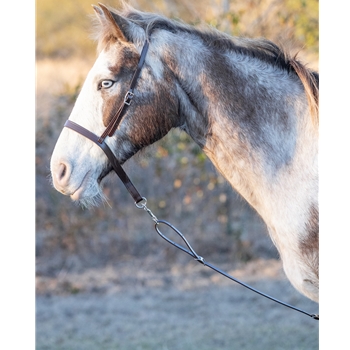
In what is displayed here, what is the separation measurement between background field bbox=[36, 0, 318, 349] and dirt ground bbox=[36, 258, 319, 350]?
0.02 meters

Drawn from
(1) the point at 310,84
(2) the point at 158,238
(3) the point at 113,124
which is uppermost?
(1) the point at 310,84

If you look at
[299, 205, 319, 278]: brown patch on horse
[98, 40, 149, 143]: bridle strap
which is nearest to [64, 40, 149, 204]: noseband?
[98, 40, 149, 143]: bridle strap

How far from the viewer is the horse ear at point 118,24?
2135mm

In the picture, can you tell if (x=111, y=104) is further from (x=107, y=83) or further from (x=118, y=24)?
(x=118, y=24)

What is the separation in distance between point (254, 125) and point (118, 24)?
70cm

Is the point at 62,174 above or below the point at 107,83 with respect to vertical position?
below

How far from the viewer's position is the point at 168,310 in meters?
5.28

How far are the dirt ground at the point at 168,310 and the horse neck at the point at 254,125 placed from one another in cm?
252

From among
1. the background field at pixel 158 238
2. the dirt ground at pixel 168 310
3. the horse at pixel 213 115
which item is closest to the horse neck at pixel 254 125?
the horse at pixel 213 115

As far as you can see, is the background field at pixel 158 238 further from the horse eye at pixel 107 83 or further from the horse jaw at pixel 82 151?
the horse eye at pixel 107 83

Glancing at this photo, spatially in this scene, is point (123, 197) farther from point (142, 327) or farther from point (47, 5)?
point (47, 5)

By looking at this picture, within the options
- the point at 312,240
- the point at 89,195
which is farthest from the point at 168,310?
the point at 312,240
